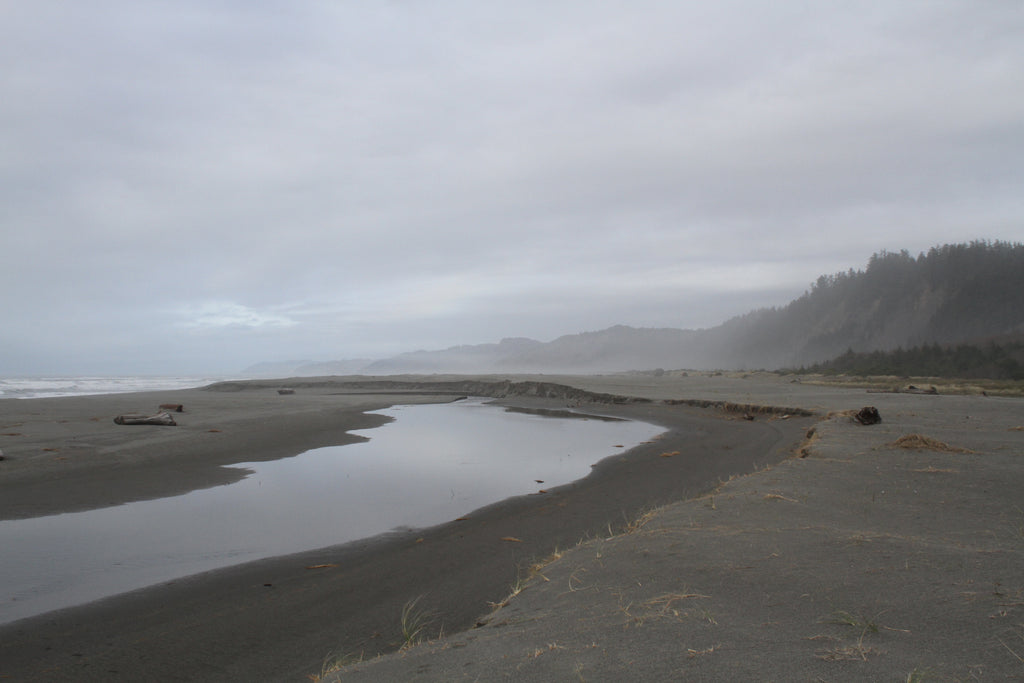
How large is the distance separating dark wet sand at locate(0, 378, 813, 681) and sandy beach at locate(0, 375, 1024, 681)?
3 centimetres

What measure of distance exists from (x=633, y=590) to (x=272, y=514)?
6.08 metres

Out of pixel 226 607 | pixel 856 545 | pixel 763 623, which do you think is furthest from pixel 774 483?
pixel 226 607

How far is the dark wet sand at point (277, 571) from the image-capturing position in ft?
13.7

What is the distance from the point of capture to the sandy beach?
3.05m

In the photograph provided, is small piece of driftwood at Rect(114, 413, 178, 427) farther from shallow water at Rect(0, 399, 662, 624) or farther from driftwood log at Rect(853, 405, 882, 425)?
driftwood log at Rect(853, 405, 882, 425)

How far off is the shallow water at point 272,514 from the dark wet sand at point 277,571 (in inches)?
19.2

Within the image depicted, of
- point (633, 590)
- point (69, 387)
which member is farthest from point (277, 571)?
point (69, 387)

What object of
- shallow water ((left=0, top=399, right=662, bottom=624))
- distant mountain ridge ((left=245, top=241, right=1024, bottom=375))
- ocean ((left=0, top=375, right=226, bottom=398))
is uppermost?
distant mountain ridge ((left=245, top=241, right=1024, bottom=375))

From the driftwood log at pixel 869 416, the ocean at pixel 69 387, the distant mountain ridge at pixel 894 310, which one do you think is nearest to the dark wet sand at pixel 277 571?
the driftwood log at pixel 869 416

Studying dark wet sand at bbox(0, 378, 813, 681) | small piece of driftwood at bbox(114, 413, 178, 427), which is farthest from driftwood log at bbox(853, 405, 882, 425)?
small piece of driftwood at bbox(114, 413, 178, 427)

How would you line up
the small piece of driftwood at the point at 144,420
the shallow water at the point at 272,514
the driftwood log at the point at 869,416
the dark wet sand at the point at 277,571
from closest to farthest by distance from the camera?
the dark wet sand at the point at 277,571 < the shallow water at the point at 272,514 < the driftwood log at the point at 869,416 < the small piece of driftwood at the point at 144,420

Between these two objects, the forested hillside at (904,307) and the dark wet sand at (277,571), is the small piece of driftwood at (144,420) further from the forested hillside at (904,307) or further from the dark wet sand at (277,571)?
the forested hillside at (904,307)

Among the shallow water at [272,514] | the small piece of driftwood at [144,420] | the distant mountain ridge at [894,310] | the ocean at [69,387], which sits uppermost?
the distant mountain ridge at [894,310]

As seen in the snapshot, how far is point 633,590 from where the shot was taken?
418 centimetres
